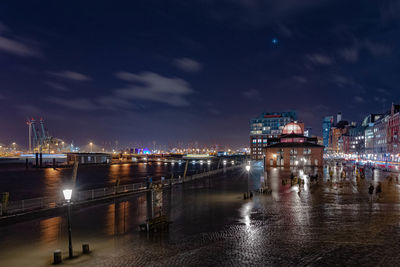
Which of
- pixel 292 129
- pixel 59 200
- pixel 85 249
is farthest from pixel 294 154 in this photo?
pixel 85 249

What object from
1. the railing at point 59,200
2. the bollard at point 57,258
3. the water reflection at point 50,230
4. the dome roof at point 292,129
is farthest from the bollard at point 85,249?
the dome roof at point 292,129

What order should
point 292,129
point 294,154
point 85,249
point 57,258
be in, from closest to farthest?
point 57,258, point 85,249, point 294,154, point 292,129

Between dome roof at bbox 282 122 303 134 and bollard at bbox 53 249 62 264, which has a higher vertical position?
dome roof at bbox 282 122 303 134

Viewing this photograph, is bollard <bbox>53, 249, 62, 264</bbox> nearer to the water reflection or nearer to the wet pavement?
the wet pavement

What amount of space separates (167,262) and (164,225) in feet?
20.5

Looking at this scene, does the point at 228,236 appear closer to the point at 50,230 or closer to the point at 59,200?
the point at 50,230

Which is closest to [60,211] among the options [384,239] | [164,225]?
[164,225]

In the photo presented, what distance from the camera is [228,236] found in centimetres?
1814

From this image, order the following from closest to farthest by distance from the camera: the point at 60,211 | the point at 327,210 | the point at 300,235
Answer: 1. the point at 300,235
2. the point at 327,210
3. the point at 60,211

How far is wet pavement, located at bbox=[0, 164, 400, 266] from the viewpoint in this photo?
14.5 m

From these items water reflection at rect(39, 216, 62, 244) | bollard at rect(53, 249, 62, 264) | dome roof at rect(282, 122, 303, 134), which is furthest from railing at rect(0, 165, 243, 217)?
dome roof at rect(282, 122, 303, 134)

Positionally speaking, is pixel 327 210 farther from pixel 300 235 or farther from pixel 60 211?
pixel 60 211

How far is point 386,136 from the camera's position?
140 m

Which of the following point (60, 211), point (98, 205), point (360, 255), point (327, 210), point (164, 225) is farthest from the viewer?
point (98, 205)
